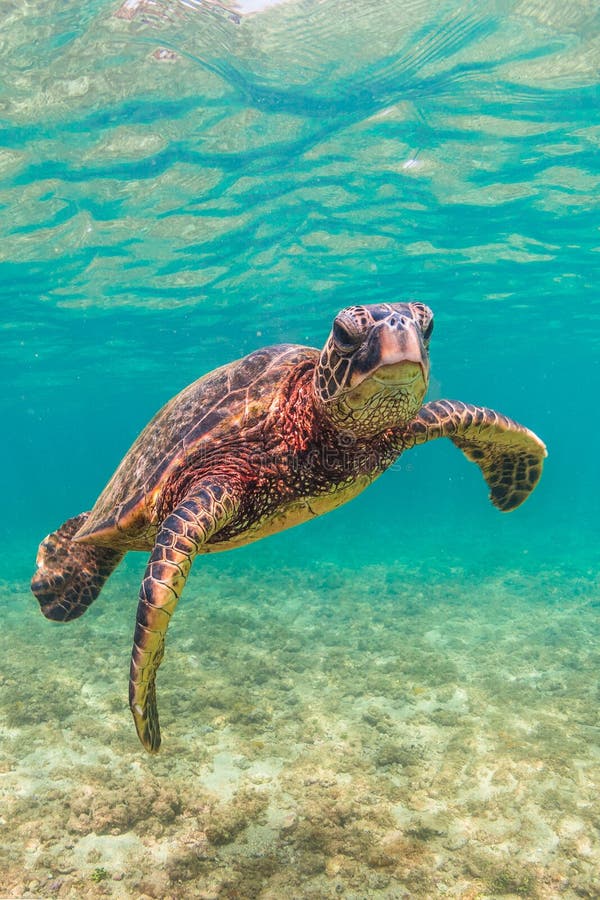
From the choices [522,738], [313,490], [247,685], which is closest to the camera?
[313,490]

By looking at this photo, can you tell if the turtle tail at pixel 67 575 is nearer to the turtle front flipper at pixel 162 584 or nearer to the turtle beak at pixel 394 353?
the turtle front flipper at pixel 162 584

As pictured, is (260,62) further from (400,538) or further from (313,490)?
(400,538)

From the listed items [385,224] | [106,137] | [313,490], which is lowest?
[313,490]

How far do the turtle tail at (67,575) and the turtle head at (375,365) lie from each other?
3533 mm

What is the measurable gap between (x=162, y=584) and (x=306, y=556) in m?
17.5

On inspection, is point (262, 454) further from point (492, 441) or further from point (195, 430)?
point (492, 441)

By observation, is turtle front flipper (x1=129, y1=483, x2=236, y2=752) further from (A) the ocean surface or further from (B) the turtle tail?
(B) the turtle tail

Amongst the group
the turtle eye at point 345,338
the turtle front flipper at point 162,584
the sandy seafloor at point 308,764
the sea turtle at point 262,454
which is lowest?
the sandy seafloor at point 308,764

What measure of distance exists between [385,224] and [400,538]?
14.8 m

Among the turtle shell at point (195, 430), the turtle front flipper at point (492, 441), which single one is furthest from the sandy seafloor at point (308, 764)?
the turtle front flipper at point (492, 441)

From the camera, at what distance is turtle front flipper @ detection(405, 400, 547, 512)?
464cm

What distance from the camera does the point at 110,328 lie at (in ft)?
75.9

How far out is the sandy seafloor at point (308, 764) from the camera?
388cm

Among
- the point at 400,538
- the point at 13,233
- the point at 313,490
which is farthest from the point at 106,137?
the point at 400,538
